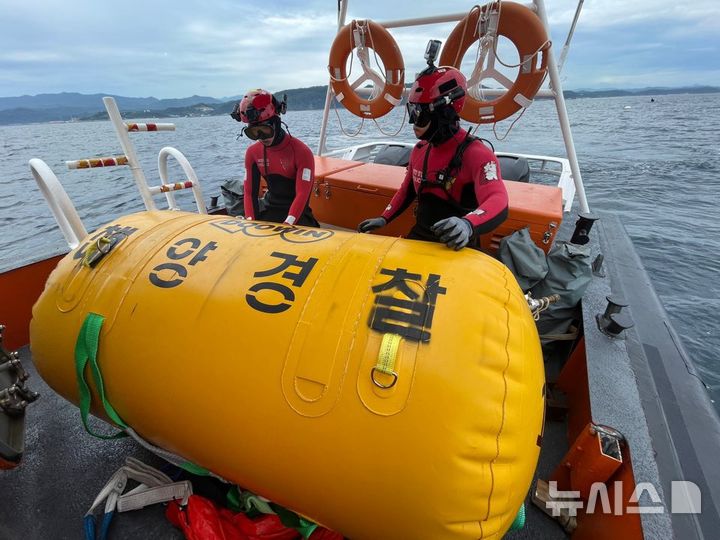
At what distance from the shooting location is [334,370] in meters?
1.21

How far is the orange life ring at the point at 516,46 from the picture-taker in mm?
3123

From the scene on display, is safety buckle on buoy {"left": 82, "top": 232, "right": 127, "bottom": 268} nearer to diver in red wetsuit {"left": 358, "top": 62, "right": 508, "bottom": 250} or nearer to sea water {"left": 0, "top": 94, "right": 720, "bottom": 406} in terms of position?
sea water {"left": 0, "top": 94, "right": 720, "bottom": 406}

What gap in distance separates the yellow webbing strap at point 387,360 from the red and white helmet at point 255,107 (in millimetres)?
2461

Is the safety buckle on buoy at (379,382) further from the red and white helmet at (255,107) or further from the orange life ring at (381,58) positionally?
the orange life ring at (381,58)

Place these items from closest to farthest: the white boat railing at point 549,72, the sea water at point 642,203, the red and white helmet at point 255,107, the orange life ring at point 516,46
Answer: the red and white helmet at point 255,107, the orange life ring at point 516,46, the white boat railing at point 549,72, the sea water at point 642,203

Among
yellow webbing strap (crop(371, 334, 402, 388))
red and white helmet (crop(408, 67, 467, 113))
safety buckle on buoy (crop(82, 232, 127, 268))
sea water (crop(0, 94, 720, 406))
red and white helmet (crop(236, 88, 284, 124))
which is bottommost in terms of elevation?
sea water (crop(0, 94, 720, 406))

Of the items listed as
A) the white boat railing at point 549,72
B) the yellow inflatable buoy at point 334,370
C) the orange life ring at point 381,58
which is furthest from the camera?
the orange life ring at point 381,58

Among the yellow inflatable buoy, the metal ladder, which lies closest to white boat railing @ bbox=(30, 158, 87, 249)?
the metal ladder

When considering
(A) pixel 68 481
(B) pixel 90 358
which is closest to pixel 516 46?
(B) pixel 90 358

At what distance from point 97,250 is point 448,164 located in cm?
217

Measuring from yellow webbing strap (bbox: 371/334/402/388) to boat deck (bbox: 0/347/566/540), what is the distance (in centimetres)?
144

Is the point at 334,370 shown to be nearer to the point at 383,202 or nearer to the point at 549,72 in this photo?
the point at 383,202

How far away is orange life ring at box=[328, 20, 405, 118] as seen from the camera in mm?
3803

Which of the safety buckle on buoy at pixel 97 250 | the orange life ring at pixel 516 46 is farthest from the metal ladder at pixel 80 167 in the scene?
the orange life ring at pixel 516 46
